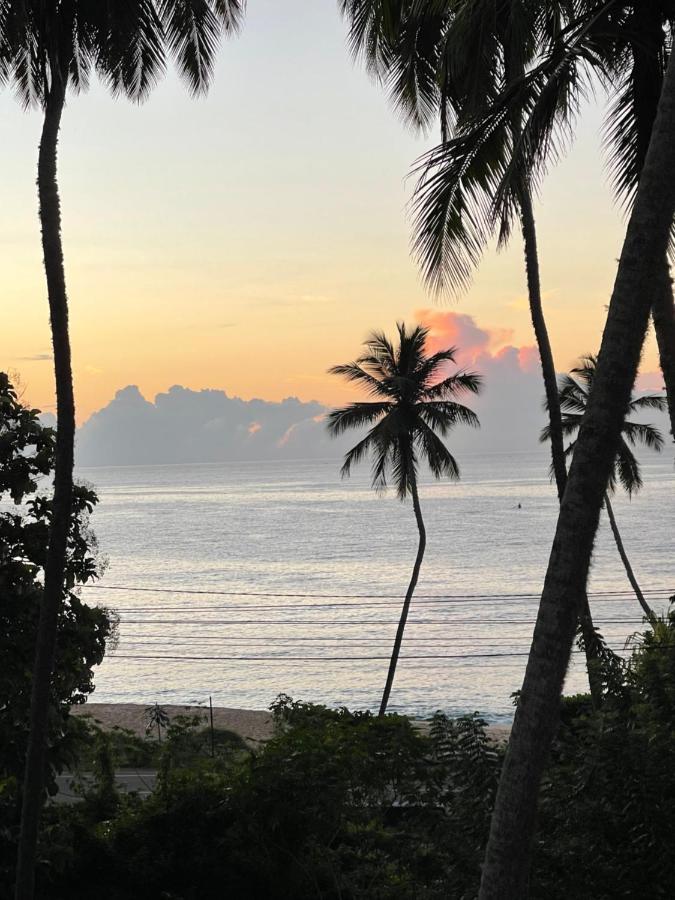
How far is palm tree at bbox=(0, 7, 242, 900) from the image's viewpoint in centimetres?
951

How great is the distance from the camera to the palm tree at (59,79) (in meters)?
9.51

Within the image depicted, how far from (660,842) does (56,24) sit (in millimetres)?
8514

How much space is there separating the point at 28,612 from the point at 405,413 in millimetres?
22342

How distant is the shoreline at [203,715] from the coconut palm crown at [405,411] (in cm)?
797

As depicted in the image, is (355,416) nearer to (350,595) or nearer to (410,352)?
(410,352)

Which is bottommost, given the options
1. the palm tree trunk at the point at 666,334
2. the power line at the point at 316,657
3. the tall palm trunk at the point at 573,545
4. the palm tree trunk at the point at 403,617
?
the power line at the point at 316,657

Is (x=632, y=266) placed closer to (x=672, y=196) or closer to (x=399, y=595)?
(x=672, y=196)

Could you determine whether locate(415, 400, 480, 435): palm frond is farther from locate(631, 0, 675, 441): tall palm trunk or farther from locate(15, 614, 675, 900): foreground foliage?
locate(631, 0, 675, 441): tall palm trunk

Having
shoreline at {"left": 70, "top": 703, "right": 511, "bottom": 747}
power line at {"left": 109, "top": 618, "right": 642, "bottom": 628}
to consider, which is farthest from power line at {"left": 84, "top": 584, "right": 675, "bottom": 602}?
shoreline at {"left": 70, "top": 703, "right": 511, "bottom": 747}

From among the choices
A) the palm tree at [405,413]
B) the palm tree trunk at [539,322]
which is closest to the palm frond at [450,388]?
the palm tree at [405,413]

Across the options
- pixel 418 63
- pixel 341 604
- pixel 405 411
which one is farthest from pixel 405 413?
pixel 341 604

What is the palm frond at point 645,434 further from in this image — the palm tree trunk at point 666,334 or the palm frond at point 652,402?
the palm tree trunk at point 666,334

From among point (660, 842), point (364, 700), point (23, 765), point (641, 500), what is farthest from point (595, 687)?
point (641, 500)

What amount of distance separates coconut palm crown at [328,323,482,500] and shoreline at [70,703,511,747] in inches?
314
